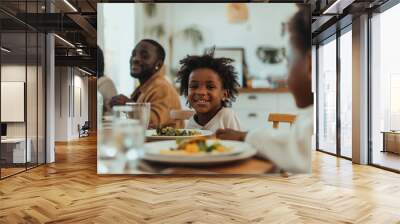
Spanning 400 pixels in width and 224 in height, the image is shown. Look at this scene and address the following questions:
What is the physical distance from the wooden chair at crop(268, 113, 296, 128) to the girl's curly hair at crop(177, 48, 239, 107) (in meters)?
0.60

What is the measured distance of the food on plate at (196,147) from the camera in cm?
529

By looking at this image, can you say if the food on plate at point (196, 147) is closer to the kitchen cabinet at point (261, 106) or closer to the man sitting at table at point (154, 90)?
the man sitting at table at point (154, 90)

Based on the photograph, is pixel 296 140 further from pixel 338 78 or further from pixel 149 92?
pixel 338 78

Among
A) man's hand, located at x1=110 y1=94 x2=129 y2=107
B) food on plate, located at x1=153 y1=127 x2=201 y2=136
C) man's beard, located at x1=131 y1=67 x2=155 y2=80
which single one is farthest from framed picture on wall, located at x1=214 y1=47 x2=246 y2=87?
man's hand, located at x1=110 y1=94 x2=129 y2=107

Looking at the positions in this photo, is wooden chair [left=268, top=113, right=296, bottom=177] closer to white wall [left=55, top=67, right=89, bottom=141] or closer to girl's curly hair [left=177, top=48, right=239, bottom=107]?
girl's curly hair [left=177, top=48, right=239, bottom=107]

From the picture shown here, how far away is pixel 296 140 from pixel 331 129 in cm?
428

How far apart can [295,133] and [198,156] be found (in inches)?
55.6

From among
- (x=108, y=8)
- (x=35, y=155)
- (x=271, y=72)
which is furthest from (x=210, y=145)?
(x=35, y=155)

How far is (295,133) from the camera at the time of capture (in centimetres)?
549

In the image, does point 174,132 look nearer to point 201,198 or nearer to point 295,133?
point 201,198

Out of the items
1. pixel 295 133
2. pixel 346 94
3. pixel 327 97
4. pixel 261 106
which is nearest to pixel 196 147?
pixel 261 106

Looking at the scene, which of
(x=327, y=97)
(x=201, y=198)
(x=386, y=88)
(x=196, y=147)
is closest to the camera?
(x=201, y=198)

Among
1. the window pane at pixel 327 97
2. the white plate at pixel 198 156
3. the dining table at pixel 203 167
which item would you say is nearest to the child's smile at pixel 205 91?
the white plate at pixel 198 156

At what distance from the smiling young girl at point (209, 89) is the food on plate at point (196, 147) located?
0.80 feet
